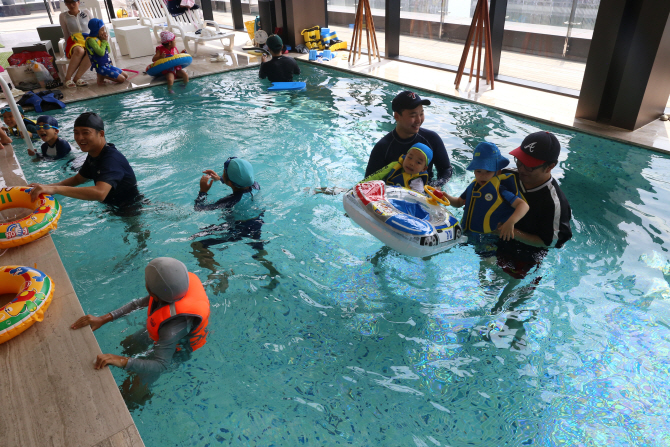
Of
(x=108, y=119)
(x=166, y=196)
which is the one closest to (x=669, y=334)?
(x=166, y=196)

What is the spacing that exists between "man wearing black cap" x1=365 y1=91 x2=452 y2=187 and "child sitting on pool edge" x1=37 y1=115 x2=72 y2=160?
4527 mm

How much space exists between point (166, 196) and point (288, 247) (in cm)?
191

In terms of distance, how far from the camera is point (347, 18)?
556 inches

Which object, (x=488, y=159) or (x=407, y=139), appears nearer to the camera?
(x=488, y=159)

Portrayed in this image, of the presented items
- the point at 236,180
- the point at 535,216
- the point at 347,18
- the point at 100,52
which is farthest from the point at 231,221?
the point at 347,18

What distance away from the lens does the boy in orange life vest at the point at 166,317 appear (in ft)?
7.48

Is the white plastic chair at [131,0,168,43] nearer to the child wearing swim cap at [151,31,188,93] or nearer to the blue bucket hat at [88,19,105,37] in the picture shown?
the child wearing swim cap at [151,31,188,93]

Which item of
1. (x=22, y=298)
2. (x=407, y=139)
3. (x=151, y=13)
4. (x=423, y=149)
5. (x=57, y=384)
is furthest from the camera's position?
(x=151, y=13)

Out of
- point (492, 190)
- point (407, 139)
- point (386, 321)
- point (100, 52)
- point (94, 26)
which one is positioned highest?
point (94, 26)

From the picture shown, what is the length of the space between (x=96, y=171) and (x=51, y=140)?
9.33 ft

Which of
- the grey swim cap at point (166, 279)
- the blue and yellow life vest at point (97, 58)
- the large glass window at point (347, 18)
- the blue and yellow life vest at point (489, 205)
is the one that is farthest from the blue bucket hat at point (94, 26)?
the blue and yellow life vest at point (489, 205)

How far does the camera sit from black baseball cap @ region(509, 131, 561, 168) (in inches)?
107

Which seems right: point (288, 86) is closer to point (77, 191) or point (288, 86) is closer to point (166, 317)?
point (77, 191)

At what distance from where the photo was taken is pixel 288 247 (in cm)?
419
